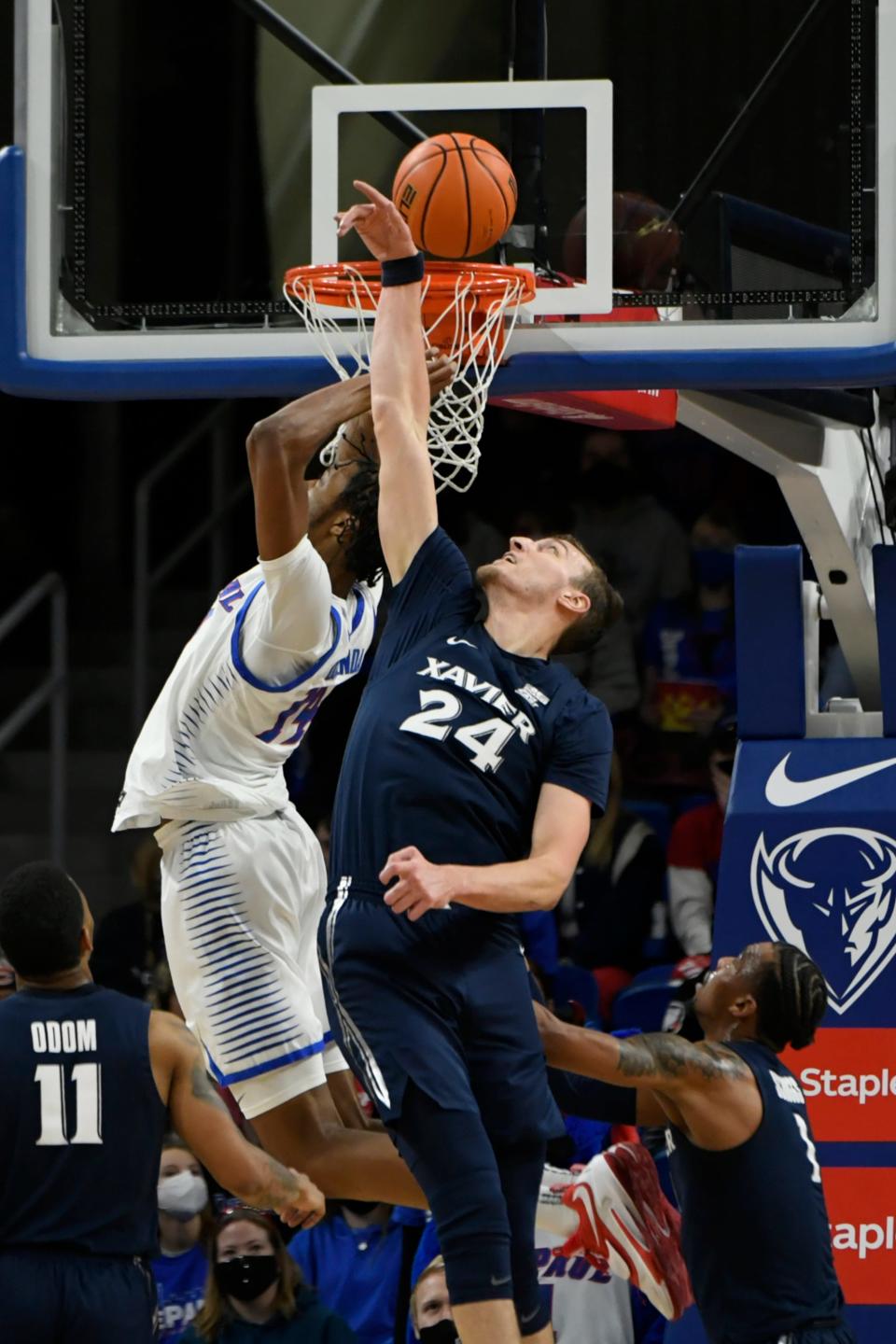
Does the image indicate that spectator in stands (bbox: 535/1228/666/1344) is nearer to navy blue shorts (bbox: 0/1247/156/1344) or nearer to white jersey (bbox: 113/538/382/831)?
white jersey (bbox: 113/538/382/831)

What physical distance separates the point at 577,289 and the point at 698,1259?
2.32 meters

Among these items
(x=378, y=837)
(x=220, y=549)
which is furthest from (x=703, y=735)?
(x=378, y=837)

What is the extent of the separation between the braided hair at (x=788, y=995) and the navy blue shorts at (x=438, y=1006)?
1050 millimetres

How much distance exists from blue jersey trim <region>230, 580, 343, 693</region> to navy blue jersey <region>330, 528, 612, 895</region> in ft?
1.41

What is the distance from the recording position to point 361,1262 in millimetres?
7320

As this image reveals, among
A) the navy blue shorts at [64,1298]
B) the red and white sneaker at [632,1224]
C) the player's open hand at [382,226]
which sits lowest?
the red and white sneaker at [632,1224]

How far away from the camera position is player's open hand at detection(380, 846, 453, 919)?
410 cm

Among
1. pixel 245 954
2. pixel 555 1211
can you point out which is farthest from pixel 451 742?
pixel 555 1211

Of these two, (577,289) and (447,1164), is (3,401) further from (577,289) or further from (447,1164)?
(447,1164)

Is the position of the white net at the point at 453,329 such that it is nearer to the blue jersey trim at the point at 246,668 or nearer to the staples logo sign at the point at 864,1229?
the blue jersey trim at the point at 246,668

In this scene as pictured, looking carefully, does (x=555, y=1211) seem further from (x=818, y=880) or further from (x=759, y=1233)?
(x=818, y=880)

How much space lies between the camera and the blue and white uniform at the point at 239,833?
5168 millimetres

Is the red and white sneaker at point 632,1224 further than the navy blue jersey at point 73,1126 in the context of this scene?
Yes

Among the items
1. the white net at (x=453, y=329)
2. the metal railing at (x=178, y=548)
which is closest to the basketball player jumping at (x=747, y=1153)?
the white net at (x=453, y=329)
